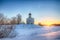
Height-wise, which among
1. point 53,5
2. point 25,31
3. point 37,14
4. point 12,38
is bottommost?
point 12,38

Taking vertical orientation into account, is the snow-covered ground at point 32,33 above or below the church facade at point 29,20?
below

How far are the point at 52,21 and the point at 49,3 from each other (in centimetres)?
34

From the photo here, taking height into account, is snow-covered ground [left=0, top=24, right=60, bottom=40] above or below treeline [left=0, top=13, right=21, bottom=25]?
below

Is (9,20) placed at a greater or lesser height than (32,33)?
greater

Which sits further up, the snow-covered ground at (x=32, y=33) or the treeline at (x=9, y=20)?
the treeline at (x=9, y=20)

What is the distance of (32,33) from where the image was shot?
1.79 meters

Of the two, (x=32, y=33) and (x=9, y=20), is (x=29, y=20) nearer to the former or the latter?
(x=32, y=33)

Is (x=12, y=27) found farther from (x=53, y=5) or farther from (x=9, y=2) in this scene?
(x=53, y=5)

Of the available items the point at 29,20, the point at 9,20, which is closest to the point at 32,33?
the point at 29,20

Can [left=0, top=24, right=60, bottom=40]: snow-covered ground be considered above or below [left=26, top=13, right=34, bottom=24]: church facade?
below

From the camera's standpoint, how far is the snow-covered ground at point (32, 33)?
178cm

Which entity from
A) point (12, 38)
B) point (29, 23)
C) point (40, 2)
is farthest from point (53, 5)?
point (12, 38)

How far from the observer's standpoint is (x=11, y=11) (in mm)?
1820

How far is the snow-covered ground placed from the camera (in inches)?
70.0
